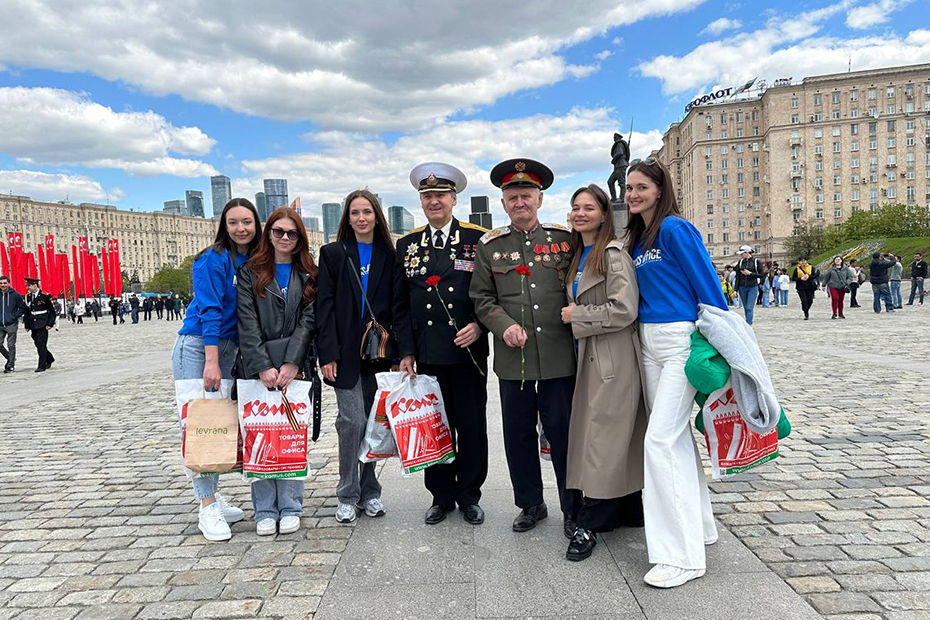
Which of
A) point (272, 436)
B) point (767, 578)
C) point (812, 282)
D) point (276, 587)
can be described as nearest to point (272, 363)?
point (272, 436)

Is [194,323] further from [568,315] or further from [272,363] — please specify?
[568,315]

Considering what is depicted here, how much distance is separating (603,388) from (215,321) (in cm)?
233

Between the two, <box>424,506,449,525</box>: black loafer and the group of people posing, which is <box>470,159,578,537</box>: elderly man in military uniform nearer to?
the group of people posing

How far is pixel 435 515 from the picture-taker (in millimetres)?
4137

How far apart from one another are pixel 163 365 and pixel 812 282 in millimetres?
19259

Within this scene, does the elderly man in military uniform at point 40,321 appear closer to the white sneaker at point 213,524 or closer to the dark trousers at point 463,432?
the white sneaker at point 213,524

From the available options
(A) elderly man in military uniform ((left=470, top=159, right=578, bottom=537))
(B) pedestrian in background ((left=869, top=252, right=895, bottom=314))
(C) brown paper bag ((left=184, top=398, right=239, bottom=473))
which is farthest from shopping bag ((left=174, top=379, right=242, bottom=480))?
(B) pedestrian in background ((left=869, top=252, right=895, bottom=314))

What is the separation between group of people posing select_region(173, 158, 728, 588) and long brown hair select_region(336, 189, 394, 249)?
0.01 metres

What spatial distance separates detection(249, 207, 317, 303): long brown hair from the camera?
4020 millimetres

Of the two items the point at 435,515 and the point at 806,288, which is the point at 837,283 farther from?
the point at 435,515

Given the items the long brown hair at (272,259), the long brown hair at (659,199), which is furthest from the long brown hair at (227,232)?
the long brown hair at (659,199)

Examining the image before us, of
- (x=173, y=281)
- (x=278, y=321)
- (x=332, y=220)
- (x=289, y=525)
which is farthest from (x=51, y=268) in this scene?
(x=173, y=281)

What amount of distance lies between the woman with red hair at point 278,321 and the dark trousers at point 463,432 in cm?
83

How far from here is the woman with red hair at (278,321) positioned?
3957mm
